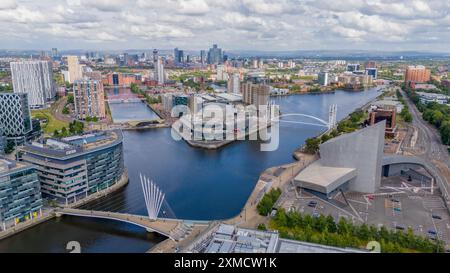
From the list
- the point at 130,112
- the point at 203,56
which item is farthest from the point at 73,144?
the point at 203,56

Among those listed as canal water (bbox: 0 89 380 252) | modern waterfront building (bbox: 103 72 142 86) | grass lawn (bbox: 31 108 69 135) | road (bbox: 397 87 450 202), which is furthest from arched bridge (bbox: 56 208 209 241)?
modern waterfront building (bbox: 103 72 142 86)

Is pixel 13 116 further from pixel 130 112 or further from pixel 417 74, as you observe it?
pixel 417 74

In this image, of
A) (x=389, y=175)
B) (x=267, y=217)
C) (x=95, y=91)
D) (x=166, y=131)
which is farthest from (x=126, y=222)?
(x=95, y=91)

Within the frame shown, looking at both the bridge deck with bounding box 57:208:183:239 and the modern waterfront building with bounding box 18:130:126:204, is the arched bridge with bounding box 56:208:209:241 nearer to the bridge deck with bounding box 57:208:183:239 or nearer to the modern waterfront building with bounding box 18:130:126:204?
the bridge deck with bounding box 57:208:183:239

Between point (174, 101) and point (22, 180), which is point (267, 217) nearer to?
point (22, 180)

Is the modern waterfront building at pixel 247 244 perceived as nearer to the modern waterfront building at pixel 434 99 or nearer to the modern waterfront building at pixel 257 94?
the modern waterfront building at pixel 257 94

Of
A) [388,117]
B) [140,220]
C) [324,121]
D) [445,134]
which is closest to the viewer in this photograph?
[140,220]
